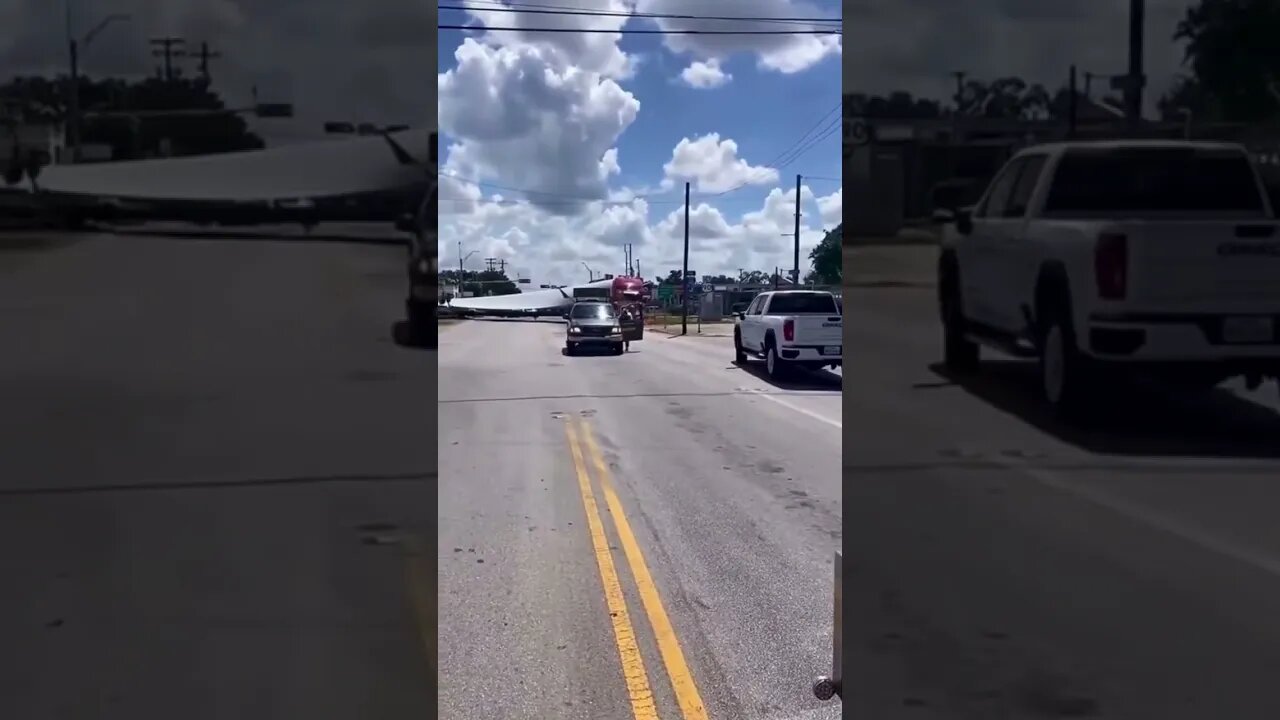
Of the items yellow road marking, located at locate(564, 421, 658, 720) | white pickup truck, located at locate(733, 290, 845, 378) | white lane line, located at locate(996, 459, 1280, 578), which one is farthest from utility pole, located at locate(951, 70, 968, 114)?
white pickup truck, located at locate(733, 290, 845, 378)

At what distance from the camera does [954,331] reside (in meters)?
2.59

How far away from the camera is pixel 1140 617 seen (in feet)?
8.15

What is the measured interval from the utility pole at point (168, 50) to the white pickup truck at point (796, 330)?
14.4m

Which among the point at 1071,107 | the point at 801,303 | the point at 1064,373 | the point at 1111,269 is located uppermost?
the point at 1071,107

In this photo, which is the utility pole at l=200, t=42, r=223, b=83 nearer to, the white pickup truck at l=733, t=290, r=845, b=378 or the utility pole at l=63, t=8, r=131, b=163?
the utility pole at l=63, t=8, r=131, b=163

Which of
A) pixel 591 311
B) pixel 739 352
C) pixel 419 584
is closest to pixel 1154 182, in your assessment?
pixel 419 584

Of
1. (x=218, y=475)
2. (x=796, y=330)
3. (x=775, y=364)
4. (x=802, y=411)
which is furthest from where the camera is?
(x=775, y=364)

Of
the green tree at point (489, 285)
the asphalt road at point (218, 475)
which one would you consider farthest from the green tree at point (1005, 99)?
the green tree at point (489, 285)

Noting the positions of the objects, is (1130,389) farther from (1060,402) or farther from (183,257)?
(183,257)

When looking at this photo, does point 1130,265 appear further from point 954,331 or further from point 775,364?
point 775,364

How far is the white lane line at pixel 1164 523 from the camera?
243cm

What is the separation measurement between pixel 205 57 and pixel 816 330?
49.0ft

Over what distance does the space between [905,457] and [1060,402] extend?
39cm

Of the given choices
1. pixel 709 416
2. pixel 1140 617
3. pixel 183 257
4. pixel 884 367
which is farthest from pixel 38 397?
pixel 709 416
